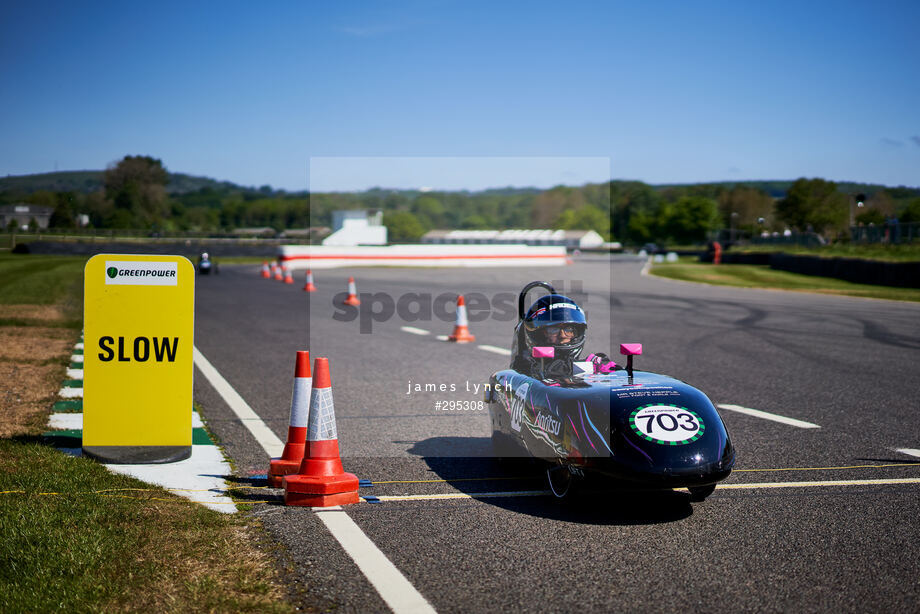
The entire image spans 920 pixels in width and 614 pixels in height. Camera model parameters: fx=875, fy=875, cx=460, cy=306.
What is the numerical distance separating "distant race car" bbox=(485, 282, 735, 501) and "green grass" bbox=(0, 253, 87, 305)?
18.7 meters

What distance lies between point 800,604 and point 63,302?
2135 centimetres

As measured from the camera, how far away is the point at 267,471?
21.0 ft

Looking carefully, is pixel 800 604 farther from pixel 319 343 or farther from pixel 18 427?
pixel 319 343

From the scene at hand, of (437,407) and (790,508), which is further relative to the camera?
(437,407)

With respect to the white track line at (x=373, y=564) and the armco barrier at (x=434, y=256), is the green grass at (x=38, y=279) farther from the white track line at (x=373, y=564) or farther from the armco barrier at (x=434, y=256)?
the white track line at (x=373, y=564)

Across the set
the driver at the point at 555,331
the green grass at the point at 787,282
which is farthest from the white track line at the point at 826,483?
the green grass at the point at 787,282

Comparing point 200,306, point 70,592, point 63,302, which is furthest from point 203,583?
point 63,302

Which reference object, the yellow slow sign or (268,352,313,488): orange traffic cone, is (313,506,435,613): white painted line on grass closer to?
(268,352,313,488): orange traffic cone

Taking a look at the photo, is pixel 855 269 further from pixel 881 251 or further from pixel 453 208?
pixel 453 208

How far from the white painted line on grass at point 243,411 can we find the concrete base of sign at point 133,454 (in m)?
0.77

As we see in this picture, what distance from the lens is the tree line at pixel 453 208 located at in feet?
83.0

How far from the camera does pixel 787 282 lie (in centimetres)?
3556

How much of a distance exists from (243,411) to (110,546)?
4.27 m

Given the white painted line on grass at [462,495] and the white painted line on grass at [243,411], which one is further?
the white painted line on grass at [243,411]
